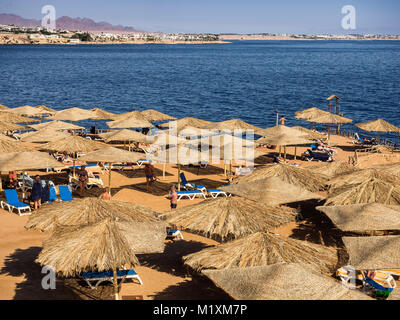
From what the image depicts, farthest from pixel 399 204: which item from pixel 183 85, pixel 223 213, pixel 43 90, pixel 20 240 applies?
pixel 183 85

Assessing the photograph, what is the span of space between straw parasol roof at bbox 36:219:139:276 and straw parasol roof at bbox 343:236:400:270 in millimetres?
4106

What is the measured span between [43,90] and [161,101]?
65.8ft

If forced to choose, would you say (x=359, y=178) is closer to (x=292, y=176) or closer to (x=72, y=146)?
(x=292, y=176)

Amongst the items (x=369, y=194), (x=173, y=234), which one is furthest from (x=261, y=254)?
(x=369, y=194)

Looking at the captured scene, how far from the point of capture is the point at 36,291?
897 centimetres

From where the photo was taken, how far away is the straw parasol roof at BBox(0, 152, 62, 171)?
1377 cm

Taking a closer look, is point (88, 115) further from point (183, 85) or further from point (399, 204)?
point (183, 85)

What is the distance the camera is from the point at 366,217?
1011 centimetres

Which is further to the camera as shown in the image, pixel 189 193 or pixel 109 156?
pixel 189 193

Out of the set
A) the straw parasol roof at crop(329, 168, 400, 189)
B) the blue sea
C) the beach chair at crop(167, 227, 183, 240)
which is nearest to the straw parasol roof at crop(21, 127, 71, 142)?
the beach chair at crop(167, 227, 183, 240)

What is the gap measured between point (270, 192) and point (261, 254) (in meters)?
3.87

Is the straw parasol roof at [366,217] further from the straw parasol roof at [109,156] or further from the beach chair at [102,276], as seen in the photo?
the straw parasol roof at [109,156]

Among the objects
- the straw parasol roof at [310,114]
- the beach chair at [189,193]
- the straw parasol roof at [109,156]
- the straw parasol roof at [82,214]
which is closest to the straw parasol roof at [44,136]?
the straw parasol roof at [109,156]

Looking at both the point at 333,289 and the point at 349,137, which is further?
the point at 349,137
